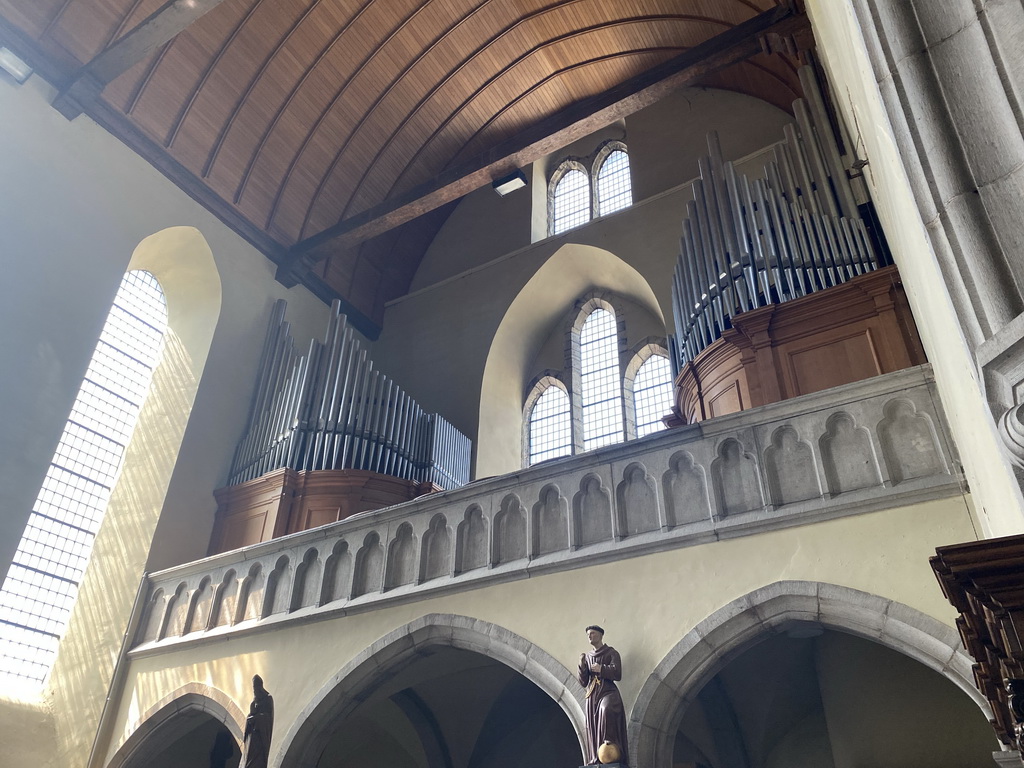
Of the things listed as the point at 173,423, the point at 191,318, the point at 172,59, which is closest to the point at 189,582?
the point at 173,423

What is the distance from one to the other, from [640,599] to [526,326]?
287 inches

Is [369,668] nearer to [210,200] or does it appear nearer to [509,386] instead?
[509,386]

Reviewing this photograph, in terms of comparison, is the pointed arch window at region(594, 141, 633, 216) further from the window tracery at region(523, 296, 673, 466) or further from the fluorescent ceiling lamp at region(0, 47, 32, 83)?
the fluorescent ceiling lamp at region(0, 47, 32, 83)

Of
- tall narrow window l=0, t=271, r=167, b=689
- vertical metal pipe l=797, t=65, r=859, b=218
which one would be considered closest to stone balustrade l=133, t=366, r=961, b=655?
tall narrow window l=0, t=271, r=167, b=689

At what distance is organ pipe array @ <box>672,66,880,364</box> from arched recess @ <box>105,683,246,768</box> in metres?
5.69

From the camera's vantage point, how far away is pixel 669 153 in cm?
1238

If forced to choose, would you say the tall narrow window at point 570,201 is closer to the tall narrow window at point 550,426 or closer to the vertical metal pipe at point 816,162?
the tall narrow window at point 550,426

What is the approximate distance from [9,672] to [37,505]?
171 centimetres

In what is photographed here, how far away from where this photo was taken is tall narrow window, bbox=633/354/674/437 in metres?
11.1

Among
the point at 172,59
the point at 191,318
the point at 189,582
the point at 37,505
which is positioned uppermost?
the point at 172,59

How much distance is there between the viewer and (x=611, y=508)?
6.41 meters

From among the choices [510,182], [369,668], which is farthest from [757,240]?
[369,668]

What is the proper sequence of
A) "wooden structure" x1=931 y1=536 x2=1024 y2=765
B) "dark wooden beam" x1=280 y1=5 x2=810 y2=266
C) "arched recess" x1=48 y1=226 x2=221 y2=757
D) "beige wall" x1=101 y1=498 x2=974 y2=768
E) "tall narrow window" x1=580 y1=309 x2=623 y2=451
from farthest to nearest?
"tall narrow window" x1=580 y1=309 x2=623 y2=451
"dark wooden beam" x1=280 y1=5 x2=810 y2=266
"arched recess" x1=48 y1=226 x2=221 y2=757
"beige wall" x1=101 y1=498 x2=974 y2=768
"wooden structure" x1=931 y1=536 x2=1024 y2=765

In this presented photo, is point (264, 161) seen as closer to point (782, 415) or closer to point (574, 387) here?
point (574, 387)
